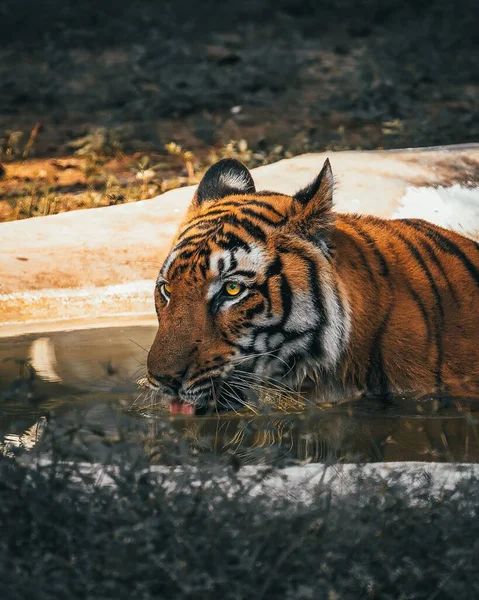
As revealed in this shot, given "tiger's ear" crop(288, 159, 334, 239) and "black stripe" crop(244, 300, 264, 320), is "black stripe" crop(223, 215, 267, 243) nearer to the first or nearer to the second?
"tiger's ear" crop(288, 159, 334, 239)

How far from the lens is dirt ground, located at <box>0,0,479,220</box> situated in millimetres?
9211

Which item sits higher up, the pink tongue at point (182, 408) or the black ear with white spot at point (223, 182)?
the black ear with white spot at point (223, 182)

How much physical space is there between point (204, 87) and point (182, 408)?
8295mm

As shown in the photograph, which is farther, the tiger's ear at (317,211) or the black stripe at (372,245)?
the black stripe at (372,245)

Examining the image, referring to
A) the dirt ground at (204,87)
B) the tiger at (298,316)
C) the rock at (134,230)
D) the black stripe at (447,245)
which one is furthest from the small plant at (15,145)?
the tiger at (298,316)

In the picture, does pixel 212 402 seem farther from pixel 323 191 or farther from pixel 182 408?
pixel 323 191

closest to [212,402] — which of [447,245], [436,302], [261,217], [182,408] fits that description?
[182,408]

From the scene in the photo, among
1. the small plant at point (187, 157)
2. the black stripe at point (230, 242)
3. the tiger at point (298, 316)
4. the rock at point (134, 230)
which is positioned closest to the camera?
the tiger at point (298, 316)

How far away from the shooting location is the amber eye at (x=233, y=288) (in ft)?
12.3

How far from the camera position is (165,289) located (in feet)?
12.6

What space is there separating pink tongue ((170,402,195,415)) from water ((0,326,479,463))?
63 mm

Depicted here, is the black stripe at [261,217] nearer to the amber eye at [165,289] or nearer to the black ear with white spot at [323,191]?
the black ear with white spot at [323,191]

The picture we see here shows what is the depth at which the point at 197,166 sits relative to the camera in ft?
29.4

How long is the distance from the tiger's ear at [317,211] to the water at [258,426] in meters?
0.62
